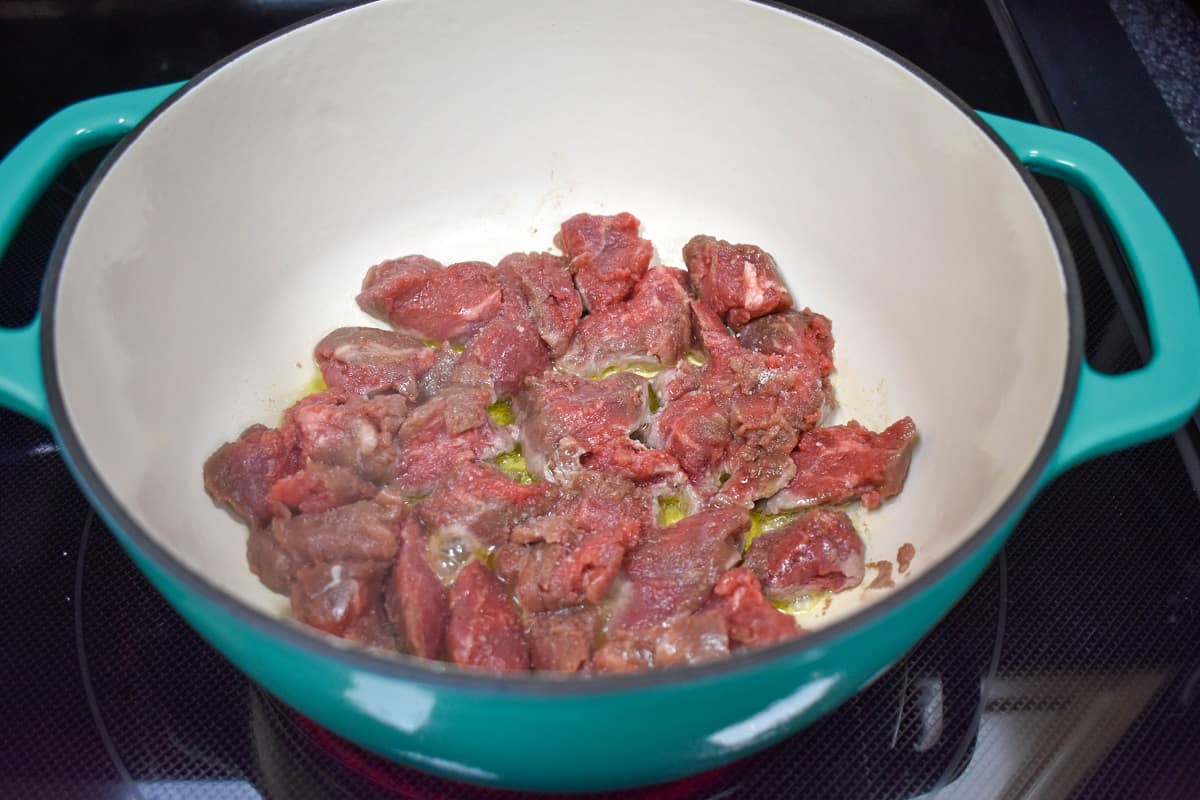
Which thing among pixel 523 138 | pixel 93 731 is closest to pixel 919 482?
pixel 523 138

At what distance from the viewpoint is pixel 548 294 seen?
107 inches

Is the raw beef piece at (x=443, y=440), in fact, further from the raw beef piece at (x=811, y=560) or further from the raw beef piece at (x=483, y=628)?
the raw beef piece at (x=811, y=560)

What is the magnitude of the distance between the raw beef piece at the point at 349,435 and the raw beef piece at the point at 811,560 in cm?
91

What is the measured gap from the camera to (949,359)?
2.42 meters

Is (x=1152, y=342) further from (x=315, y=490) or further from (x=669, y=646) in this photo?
(x=315, y=490)

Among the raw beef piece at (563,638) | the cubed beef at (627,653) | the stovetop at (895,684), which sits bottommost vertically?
the stovetop at (895,684)

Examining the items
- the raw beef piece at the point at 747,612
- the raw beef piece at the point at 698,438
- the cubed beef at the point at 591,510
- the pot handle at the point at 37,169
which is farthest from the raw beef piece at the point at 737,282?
the pot handle at the point at 37,169

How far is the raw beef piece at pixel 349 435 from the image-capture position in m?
2.35

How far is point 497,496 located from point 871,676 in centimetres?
95

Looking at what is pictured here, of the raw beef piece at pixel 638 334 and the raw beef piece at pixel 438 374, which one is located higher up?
the raw beef piece at pixel 638 334

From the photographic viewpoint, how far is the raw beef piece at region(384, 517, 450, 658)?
1.99 meters

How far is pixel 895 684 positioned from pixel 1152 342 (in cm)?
89

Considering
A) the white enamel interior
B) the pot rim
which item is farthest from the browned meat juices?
the pot rim

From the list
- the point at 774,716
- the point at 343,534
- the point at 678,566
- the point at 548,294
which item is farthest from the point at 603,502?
the point at 774,716
